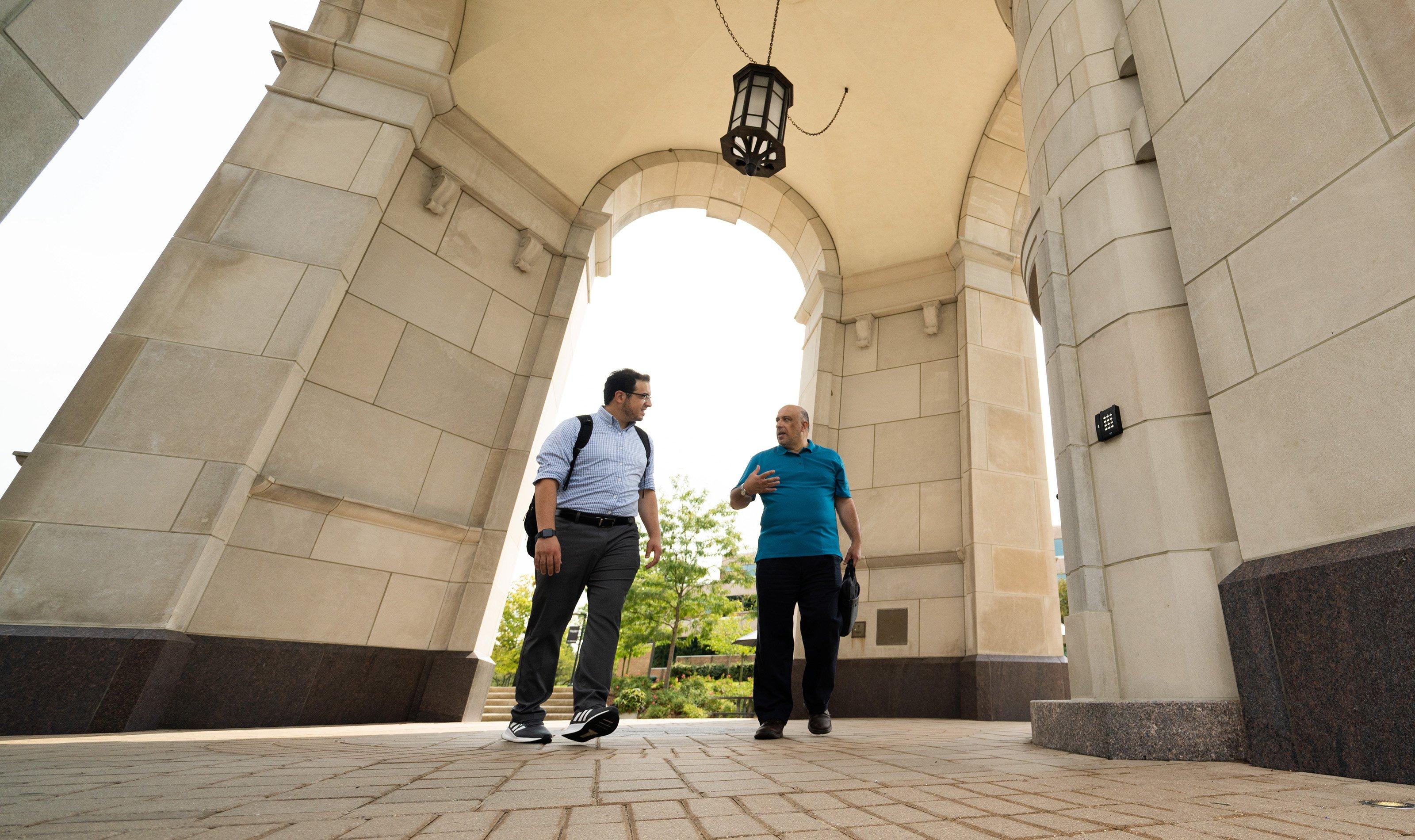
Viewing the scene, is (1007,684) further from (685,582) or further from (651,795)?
(685,582)

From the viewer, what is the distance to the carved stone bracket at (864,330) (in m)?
8.91

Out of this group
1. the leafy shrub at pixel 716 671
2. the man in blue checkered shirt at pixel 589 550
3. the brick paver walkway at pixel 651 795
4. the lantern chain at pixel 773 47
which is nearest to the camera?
the brick paver walkway at pixel 651 795

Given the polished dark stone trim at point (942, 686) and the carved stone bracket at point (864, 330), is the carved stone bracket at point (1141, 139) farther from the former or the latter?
the carved stone bracket at point (864, 330)

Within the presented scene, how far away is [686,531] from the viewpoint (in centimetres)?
2047

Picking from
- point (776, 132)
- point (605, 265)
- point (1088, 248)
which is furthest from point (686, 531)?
point (1088, 248)

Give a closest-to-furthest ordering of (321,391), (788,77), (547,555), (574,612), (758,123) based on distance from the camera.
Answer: (547,555) → (574,612) → (758,123) → (321,391) → (788,77)

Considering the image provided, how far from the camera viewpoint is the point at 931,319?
8484mm

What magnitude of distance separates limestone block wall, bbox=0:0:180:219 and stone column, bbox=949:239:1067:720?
25.1 ft

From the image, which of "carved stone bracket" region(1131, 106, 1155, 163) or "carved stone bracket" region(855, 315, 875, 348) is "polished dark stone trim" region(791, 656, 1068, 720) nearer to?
"carved stone bracket" region(855, 315, 875, 348)

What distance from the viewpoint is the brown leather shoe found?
3.43 meters

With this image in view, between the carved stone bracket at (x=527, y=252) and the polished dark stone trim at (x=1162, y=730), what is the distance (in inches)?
276

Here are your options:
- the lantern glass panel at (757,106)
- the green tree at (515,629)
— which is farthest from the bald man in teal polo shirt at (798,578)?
the green tree at (515,629)

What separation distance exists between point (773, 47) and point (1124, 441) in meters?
7.17

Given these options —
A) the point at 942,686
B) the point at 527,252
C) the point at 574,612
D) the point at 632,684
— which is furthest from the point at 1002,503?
the point at 632,684
